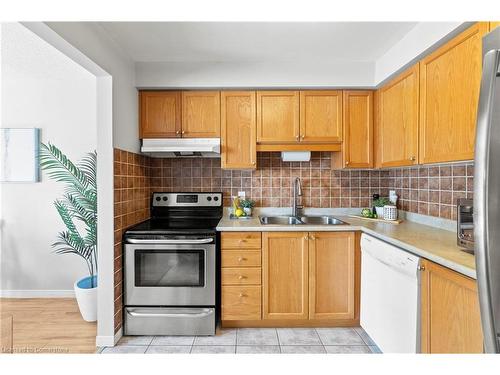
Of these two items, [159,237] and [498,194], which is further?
[159,237]

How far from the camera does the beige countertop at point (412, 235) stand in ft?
4.51

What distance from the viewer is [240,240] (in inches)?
96.1

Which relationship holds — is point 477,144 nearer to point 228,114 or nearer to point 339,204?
point 228,114

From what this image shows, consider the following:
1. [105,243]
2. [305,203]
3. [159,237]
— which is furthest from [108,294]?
[305,203]

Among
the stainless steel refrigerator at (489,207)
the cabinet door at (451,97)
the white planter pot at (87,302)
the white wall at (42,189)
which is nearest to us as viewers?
the stainless steel refrigerator at (489,207)

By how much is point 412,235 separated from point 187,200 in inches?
78.3

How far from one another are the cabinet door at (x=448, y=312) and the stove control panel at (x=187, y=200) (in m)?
1.95

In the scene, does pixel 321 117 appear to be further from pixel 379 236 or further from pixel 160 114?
pixel 160 114

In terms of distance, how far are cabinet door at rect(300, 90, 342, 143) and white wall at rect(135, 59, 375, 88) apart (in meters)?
0.12

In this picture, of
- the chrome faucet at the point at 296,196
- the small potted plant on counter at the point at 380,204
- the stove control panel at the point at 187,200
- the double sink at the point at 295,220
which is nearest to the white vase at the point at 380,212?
the small potted plant on counter at the point at 380,204

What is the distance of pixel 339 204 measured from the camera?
309 centimetres

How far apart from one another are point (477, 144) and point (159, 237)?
2.16 meters

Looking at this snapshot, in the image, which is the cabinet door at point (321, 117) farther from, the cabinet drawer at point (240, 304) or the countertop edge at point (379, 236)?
the cabinet drawer at point (240, 304)

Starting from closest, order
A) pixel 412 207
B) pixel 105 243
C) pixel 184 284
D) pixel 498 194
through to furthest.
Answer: pixel 498 194, pixel 105 243, pixel 184 284, pixel 412 207
